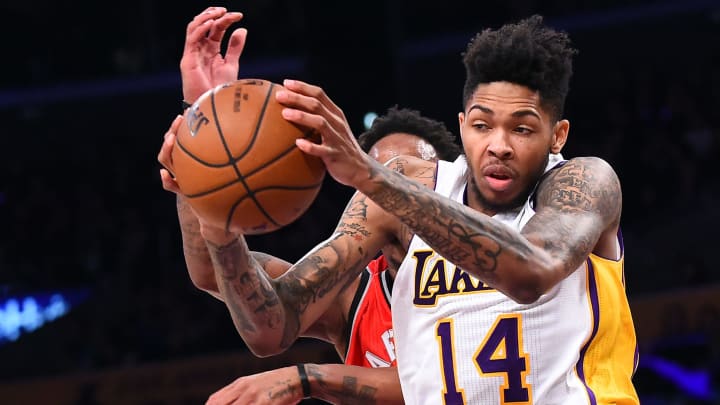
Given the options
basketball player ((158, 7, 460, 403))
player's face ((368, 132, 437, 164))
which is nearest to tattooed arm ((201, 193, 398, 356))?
basketball player ((158, 7, 460, 403))

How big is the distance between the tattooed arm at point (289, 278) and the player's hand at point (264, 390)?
1.42 ft

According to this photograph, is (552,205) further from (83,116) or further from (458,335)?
(83,116)

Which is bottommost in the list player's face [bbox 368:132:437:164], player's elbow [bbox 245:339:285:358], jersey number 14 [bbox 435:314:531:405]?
jersey number 14 [bbox 435:314:531:405]

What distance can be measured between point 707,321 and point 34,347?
6.55m

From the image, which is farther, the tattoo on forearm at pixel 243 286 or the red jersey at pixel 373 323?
the red jersey at pixel 373 323

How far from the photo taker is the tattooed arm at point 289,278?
2.70 m

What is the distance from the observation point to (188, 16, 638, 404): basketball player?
278 centimetres

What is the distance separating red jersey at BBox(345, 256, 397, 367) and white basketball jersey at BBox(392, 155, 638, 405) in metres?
0.72

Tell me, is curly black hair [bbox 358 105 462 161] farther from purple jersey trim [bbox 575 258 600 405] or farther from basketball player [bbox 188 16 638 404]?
purple jersey trim [bbox 575 258 600 405]

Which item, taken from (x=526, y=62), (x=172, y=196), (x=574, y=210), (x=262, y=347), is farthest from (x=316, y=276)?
(x=172, y=196)

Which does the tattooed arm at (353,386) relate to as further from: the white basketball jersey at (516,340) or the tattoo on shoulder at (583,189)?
the tattoo on shoulder at (583,189)

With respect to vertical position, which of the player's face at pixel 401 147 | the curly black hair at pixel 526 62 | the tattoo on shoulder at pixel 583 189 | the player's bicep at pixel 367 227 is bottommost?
the player's bicep at pixel 367 227

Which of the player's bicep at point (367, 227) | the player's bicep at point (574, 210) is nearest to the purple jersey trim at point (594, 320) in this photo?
the player's bicep at point (574, 210)

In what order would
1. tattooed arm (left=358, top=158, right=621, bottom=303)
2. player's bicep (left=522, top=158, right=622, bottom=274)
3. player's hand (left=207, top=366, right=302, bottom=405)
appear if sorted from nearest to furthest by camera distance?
tattooed arm (left=358, top=158, right=621, bottom=303) → player's bicep (left=522, top=158, right=622, bottom=274) → player's hand (left=207, top=366, right=302, bottom=405)
